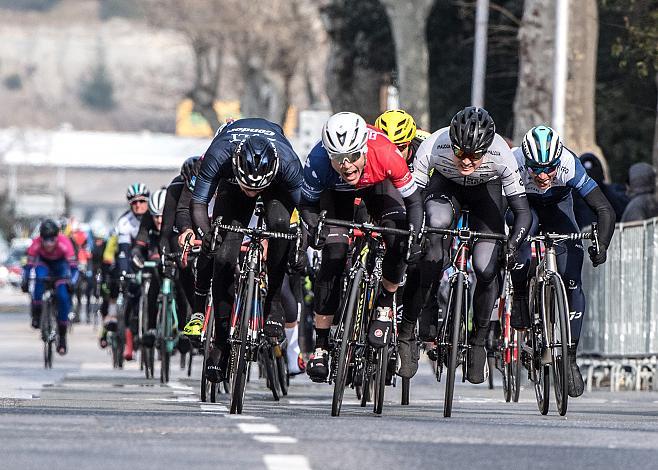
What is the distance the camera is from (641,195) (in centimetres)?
2228

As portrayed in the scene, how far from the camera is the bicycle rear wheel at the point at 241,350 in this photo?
1345 centimetres

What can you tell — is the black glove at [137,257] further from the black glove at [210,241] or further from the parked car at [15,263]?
the parked car at [15,263]

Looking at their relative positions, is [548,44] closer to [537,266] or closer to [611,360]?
[611,360]

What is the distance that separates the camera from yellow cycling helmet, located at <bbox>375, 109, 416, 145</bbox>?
51.2 feet

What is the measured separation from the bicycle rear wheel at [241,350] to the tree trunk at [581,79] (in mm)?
14750

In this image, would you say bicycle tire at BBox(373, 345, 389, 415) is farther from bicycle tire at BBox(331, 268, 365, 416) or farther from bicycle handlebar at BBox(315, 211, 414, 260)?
bicycle handlebar at BBox(315, 211, 414, 260)

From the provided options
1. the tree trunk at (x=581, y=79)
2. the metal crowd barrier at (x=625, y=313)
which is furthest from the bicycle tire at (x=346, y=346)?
the tree trunk at (x=581, y=79)

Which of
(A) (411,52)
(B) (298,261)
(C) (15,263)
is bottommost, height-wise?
(B) (298,261)

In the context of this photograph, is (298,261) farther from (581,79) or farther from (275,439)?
(581,79)

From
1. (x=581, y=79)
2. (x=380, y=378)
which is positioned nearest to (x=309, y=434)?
(x=380, y=378)

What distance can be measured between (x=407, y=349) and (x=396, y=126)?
1835mm

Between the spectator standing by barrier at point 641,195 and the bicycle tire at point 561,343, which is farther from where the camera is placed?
the spectator standing by barrier at point 641,195

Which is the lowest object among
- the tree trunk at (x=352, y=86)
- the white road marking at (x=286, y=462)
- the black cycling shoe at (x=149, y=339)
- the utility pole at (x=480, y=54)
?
Result: the white road marking at (x=286, y=462)

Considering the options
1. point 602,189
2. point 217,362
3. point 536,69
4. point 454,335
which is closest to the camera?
point 454,335
